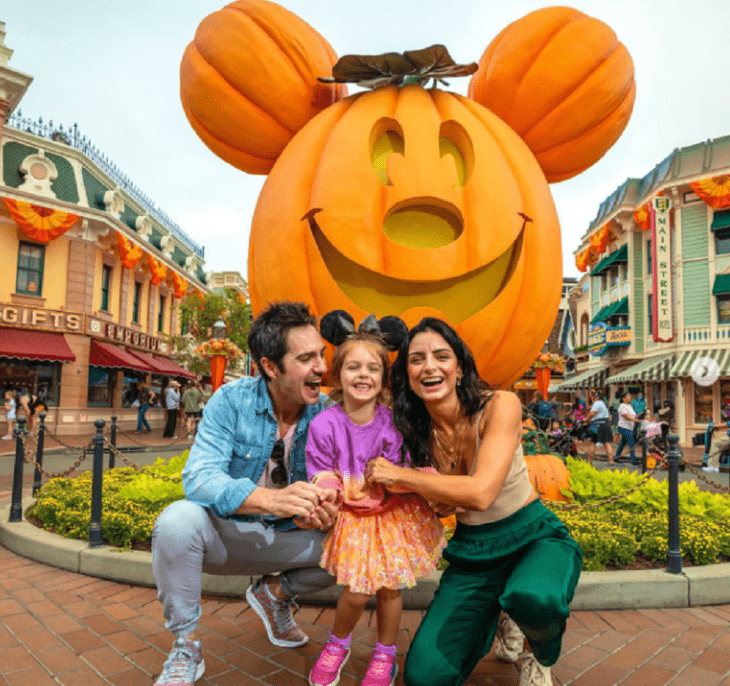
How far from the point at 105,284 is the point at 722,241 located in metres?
19.5

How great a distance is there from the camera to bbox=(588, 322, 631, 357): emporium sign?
21125 mm

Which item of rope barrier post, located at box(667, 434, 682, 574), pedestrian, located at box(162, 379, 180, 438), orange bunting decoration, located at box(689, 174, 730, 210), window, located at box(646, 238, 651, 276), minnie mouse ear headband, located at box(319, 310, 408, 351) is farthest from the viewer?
window, located at box(646, 238, 651, 276)

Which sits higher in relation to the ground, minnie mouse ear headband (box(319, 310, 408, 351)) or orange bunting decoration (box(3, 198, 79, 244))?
orange bunting decoration (box(3, 198, 79, 244))

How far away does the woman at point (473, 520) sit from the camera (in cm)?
186

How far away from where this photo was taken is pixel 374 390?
210 cm

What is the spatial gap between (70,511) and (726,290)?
18805 millimetres

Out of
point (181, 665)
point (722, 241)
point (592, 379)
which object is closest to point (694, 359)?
point (722, 241)

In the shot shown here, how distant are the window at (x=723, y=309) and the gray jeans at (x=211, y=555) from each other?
19196 mm

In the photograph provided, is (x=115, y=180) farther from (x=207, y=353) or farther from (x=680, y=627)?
(x=680, y=627)

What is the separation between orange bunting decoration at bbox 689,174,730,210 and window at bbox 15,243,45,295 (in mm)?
19125

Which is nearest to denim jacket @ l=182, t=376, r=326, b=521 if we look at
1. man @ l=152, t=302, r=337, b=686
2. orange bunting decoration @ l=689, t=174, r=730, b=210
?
man @ l=152, t=302, r=337, b=686

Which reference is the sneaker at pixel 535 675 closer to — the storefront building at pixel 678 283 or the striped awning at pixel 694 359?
the storefront building at pixel 678 283

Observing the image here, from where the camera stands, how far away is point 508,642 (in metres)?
2.32

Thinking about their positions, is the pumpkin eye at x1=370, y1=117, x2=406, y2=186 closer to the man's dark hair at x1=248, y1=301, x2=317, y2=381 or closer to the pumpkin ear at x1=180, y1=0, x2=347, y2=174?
the pumpkin ear at x1=180, y1=0, x2=347, y2=174
